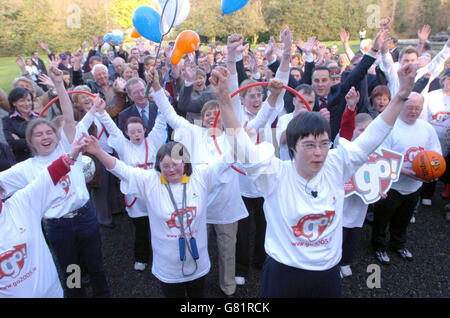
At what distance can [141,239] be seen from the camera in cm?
415

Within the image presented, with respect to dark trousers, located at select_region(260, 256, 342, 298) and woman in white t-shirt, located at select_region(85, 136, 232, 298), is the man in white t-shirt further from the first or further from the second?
woman in white t-shirt, located at select_region(85, 136, 232, 298)

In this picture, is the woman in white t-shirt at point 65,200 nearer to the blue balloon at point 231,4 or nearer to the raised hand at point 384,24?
the blue balloon at point 231,4

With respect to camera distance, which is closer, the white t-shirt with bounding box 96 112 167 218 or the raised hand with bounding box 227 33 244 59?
Answer: the raised hand with bounding box 227 33 244 59

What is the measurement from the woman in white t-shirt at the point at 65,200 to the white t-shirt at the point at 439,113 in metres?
5.42

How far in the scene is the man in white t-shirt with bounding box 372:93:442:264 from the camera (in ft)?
12.6

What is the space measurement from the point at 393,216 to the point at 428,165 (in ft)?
2.86

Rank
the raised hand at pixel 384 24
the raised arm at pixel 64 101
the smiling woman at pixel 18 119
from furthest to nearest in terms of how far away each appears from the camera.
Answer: the smiling woman at pixel 18 119 < the raised hand at pixel 384 24 < the raised arm at pixel 64 101

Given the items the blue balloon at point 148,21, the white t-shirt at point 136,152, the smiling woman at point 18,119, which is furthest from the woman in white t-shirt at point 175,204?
the blue balloon at point 148,21

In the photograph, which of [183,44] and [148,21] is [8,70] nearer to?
[148,21]

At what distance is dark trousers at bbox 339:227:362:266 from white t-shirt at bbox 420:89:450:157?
2750 mm

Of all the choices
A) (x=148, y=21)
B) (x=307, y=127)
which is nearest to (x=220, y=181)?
(x=307, y=127)

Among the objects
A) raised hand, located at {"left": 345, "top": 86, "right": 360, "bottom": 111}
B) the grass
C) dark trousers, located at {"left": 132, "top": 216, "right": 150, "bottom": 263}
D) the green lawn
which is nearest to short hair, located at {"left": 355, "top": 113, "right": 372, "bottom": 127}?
raised hand, located at {"left": 345, "top": 86, "right": 360, "bottom": 111}

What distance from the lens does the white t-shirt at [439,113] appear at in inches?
203
